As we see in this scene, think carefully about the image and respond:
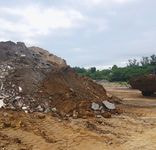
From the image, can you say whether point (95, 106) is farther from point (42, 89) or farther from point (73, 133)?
point (73, 133)

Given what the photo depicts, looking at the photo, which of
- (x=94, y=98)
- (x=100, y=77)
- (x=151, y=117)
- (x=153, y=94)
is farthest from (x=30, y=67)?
(x=100, y=77)

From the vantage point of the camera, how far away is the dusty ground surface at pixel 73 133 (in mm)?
9820

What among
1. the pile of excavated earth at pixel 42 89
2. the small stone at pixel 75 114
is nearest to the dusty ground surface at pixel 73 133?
the small stone at pixel 75 114

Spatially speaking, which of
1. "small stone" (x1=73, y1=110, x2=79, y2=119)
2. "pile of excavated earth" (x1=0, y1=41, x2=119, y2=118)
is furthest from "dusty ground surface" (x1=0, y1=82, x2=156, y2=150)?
"pile of excavated earth" (x1=0, y1=41, x2=119, y2=118)

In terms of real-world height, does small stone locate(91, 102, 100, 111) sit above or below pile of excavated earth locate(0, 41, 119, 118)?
below

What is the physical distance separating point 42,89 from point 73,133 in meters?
3.99

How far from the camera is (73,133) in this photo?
10711 mm

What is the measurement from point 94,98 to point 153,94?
742cm

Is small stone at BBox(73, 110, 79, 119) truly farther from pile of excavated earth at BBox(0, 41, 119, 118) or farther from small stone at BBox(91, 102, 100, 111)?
Answer: small stone at BBox(91, 102, 100, 111)

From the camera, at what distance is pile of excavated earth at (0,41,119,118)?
1323 centimetres

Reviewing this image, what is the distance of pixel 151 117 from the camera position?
13969mm

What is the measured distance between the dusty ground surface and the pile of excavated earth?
2.35ft

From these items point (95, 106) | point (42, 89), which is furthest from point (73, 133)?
point (42, 89)

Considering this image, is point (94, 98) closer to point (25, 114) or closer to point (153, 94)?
point (25, 114)
